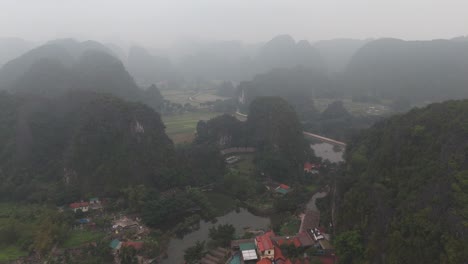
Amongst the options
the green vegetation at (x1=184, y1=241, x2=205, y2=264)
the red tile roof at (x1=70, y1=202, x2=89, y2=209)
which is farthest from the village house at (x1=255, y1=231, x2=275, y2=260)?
the red tile roof at (x1=70, y1=202, x2=89, y2=209)

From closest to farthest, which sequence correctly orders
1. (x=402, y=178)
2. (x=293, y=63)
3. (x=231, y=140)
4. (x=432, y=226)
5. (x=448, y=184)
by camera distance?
(x=432, y=226), (x=448, y=184), (x=402, y=178), (x=231, y=140), (x=293, y=63)

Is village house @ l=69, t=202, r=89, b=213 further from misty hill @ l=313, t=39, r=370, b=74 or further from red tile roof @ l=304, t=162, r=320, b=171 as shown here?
misty hill @ l=313, t=39, r=370, b=74

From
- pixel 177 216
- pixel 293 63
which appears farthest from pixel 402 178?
pixel 293 63

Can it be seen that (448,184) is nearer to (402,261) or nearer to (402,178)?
(402,178)

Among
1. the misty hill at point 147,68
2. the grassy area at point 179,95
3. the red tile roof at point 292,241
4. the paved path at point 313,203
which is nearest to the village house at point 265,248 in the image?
the red tile roof at point 292,241

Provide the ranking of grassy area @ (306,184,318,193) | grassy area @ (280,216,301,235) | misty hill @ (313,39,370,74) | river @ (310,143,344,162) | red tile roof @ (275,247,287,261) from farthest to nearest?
misty hill @ (313,39,370,74), river @ (310,143,344,162), grassy area @ (306,184,318,193), grassy area @ (280,216,301,235), red tile roof @ (275,247,287,261)
